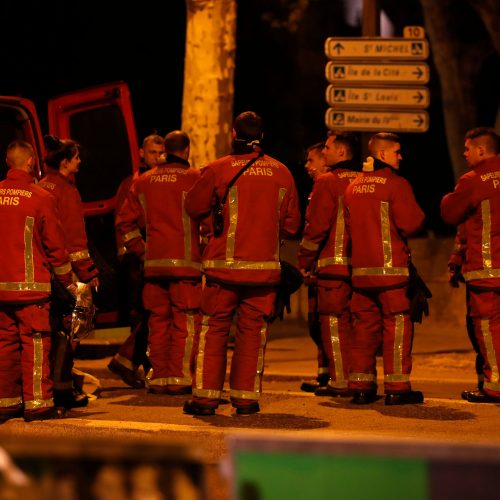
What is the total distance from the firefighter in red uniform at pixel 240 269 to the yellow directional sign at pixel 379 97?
4.45 meters

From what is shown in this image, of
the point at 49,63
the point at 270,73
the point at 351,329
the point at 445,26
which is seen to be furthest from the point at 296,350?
the point at 270,73

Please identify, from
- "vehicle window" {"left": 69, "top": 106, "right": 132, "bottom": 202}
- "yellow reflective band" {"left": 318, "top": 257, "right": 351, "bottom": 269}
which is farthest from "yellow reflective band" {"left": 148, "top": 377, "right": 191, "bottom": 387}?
"vehicle window" {"left": 69, "top": 106, "right": 132, "bottom": 202}

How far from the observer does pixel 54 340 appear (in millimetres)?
9164

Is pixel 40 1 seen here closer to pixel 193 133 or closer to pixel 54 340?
pixel 193 133

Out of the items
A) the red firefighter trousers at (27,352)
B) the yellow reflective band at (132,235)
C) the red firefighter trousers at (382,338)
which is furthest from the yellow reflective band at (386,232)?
the red firefighter trousers at (27,352)

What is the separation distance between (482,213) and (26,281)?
9.68 ft

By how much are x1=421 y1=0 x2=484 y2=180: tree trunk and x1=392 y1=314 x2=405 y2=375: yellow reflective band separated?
855 cm

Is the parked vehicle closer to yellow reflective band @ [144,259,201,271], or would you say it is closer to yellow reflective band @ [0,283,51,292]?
yellow reflective band @ [144,259,201,271]

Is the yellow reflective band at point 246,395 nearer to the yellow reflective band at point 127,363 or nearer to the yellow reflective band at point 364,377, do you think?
the yellow reflective band at point 364,377

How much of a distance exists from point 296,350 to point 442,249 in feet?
7.32

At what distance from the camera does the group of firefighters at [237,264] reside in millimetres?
8445

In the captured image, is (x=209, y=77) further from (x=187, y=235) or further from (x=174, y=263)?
(x=174, y=263)

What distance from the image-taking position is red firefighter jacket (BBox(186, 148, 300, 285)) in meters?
8.62

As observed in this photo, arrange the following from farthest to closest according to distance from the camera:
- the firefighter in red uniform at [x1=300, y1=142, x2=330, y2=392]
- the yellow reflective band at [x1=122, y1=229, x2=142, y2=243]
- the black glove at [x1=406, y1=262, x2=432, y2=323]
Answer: the firefighter in red uniform at [x1=300, y1=142, x2=330, y2=392]
the yellow reflective band at [x1=122, y1=229, x2=142, y2=243]
the black glove at [x1=406, y1=262, x2=432, y2=323]
